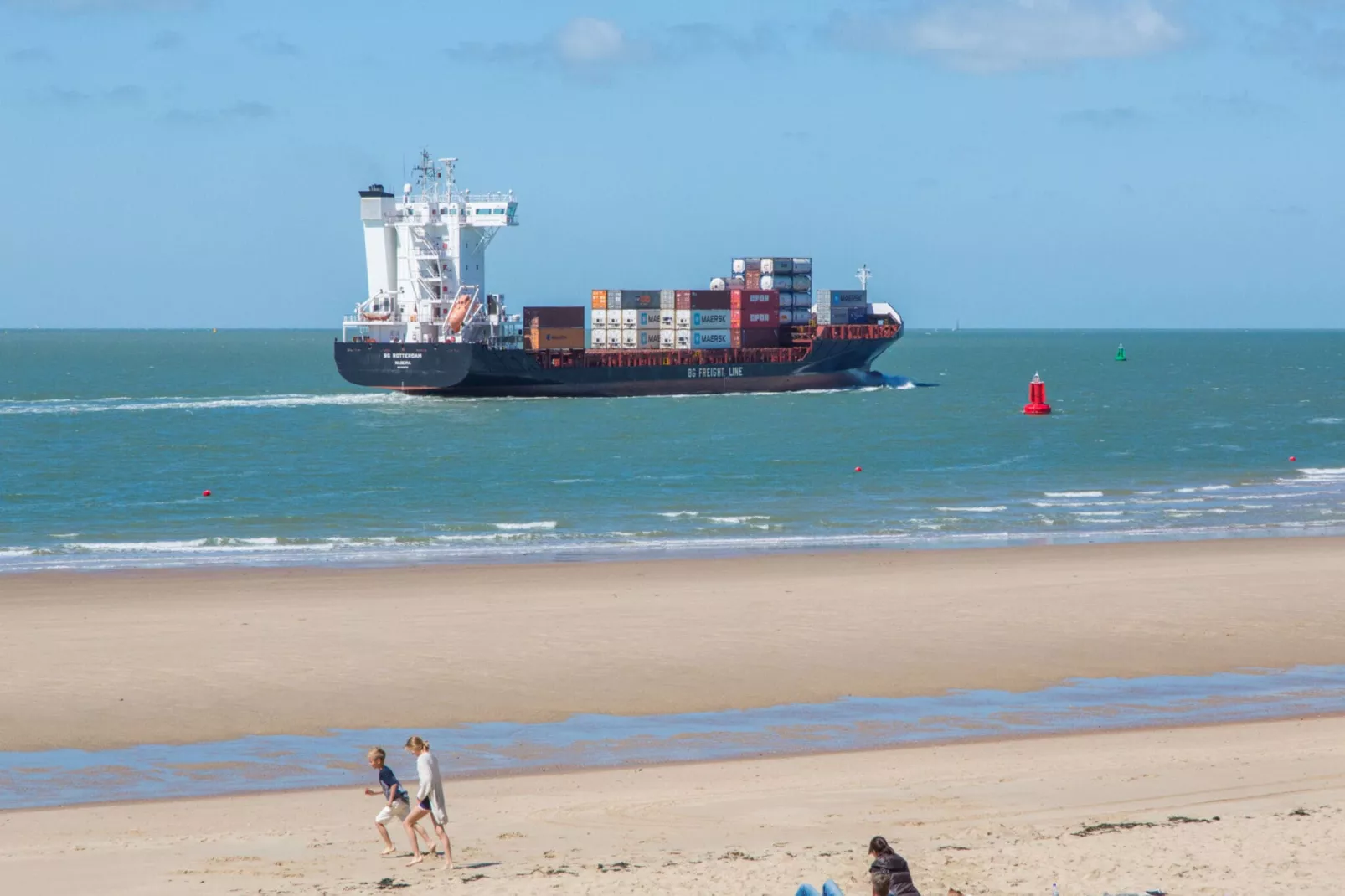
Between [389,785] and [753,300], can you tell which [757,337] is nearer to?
[753,300]

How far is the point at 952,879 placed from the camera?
10344mm

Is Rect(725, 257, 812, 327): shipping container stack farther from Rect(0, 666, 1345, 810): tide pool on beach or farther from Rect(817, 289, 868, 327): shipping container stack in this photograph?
Rect(0, 666, 1345, 810): tide pool on beach

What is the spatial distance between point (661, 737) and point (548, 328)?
68243 mm

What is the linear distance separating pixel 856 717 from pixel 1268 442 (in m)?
46.7

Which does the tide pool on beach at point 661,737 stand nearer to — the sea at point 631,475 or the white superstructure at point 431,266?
the sea at point 631,475

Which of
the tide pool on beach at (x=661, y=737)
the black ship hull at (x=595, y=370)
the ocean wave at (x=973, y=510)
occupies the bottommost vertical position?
the tide pool on beach at (x=661, y=737)

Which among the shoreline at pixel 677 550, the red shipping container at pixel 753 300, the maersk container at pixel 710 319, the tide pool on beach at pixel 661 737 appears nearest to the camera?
the tide pool on beach at pixel 661 737

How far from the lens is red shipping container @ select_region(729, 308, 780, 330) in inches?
3526

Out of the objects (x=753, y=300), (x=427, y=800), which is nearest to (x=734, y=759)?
(x=427, y=800)

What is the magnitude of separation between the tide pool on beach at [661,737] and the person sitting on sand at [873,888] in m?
5.39

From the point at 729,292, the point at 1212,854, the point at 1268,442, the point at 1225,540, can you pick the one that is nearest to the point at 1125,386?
the point at 729,292

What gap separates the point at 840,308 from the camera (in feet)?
317

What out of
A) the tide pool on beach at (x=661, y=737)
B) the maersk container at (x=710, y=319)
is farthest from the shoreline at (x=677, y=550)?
the maersk container at (x=710, y=319)

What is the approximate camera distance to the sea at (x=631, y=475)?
1272 inches
